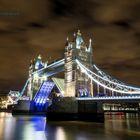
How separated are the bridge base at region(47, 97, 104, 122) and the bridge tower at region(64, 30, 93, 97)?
123 inches

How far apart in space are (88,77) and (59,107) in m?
10.3

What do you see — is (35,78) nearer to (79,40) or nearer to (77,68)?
(79,40)

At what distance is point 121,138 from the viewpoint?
24.5 m

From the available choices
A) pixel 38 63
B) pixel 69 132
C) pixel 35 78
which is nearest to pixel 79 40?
pixel 35 78

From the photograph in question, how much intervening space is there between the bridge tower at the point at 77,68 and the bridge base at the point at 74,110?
313 centimetres

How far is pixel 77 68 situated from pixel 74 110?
10255 millimetres

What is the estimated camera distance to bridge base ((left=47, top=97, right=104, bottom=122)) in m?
51.5

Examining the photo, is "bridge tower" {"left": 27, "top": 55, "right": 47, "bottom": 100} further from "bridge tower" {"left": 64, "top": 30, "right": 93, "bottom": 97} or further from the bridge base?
the bridge base

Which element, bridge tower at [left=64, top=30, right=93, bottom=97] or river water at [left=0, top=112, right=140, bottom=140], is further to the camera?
bridge tower at [left=64, top=30, right=93, bottom=97]

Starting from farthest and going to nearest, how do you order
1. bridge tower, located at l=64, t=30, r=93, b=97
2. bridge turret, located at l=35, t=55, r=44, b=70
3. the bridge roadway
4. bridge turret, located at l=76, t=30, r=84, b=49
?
bridge turret, located at l=35, t=55, r=44, b=70, bridge turret, located at l=76, t=30, r=84, b=49, bridge tower, located at l=64, t=30, r=93, b=97, the bridge roadway

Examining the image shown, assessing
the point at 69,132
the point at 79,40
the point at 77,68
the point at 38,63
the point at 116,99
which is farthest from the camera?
the point at 38,63

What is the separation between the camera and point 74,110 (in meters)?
52.4

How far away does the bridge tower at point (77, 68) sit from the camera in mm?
57644

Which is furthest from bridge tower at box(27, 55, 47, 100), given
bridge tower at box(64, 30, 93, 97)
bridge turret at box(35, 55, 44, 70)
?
bridge tower at box(64, 30, 93, 97)
